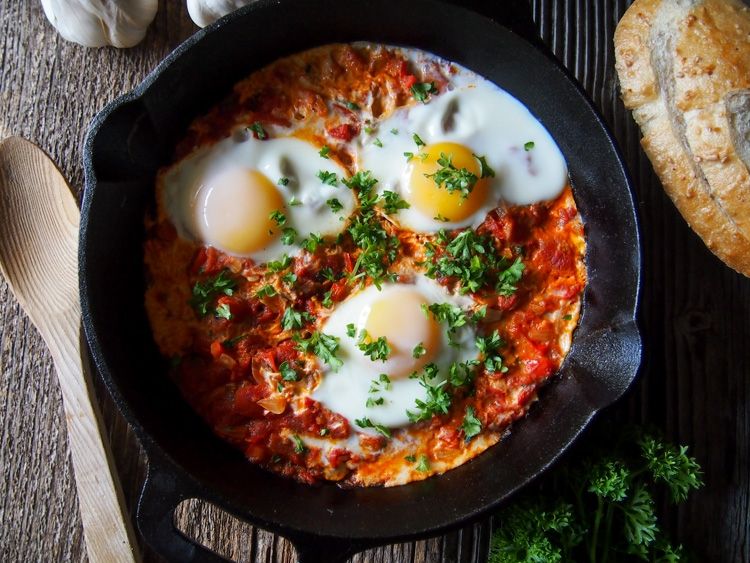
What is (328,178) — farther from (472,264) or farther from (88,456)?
(88,456)

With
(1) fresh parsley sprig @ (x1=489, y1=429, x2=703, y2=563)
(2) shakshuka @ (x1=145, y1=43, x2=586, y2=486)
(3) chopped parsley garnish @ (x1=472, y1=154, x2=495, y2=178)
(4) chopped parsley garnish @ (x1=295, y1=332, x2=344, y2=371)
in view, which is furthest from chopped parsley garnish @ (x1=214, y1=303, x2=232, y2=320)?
(1) fresh parsley sprig @ (x1=489, y1=429, x2=703, y2=563)

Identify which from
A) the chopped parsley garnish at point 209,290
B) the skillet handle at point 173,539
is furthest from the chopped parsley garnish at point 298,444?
the chopped parsley garnish at point 209,290

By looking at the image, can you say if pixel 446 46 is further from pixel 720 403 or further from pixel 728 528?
pixel 728 528

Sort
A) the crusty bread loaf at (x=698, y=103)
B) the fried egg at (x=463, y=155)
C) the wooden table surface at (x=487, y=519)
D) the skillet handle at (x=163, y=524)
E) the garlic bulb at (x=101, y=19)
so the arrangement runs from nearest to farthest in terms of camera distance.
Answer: the skillet handle at (x=163, y=524) < the crusty bread loaf at (x=698, y=103) < the fried egg at (x=463, y=155) < the garlic bulb at (x=101, y=19) < the wooden table surface at (x=487, y=519)

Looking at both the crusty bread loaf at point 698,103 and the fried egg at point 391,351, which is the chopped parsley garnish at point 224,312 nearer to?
the fried egg at point 391,351

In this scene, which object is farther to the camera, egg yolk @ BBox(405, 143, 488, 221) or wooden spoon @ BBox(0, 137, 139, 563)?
wooden spoon @ BBox(0, 137, 139, 563)

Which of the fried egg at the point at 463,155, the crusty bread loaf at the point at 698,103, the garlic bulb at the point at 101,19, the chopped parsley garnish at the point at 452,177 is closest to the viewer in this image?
the crusty bread loaf at the point at 698,103

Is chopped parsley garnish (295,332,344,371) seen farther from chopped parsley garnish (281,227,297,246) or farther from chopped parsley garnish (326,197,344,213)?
chopped parsley garnish (326,197,344,213)
